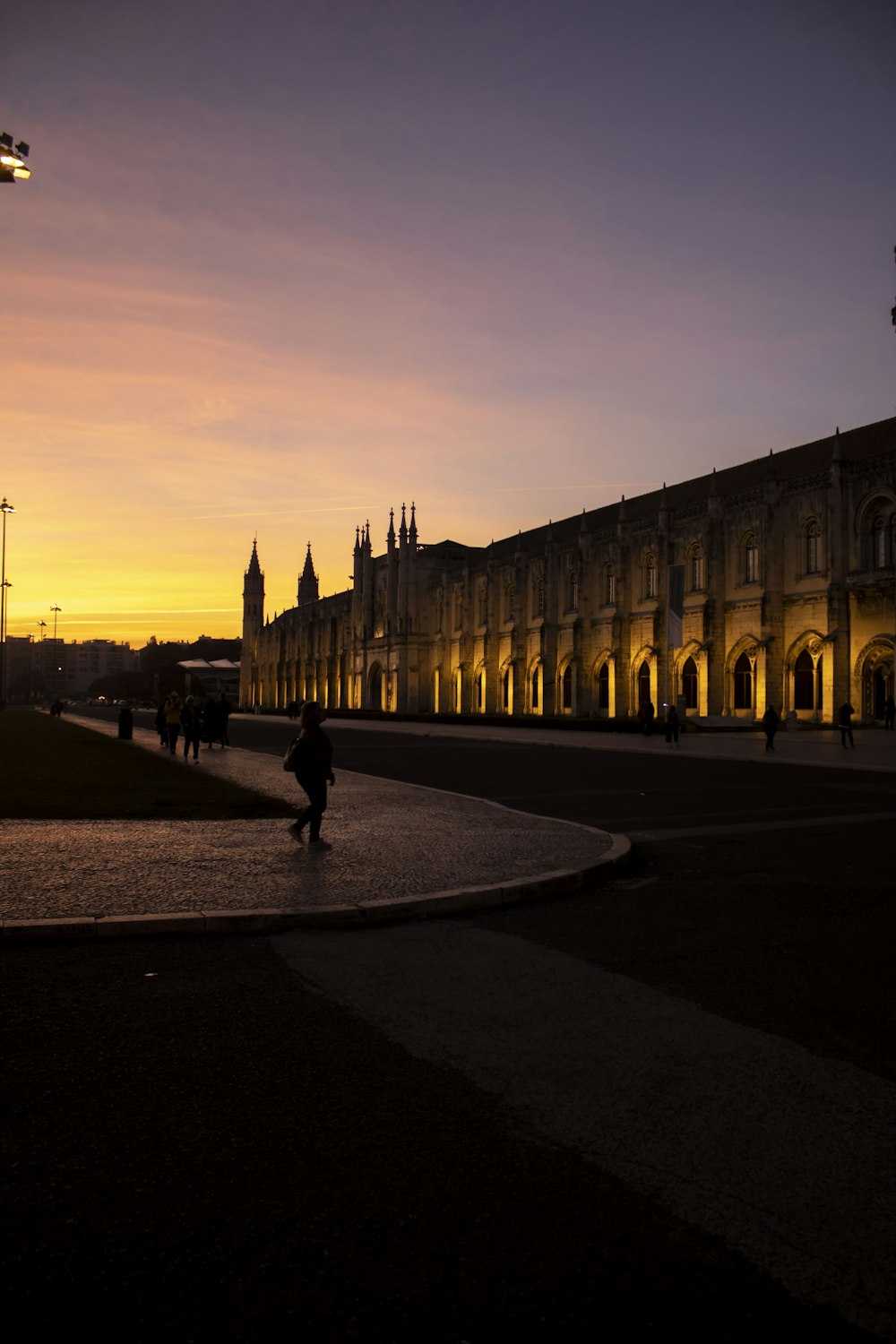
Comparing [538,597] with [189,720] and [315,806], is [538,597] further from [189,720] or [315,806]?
[315,806]

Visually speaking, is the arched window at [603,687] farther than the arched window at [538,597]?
No

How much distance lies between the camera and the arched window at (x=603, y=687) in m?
56.7

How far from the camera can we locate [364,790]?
15562mm

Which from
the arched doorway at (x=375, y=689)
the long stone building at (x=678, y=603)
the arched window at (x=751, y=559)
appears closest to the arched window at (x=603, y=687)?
the long stone building at (x=678, y=603)

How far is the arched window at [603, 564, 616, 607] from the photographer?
56344 mm

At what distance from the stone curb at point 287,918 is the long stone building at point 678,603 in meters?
30.5

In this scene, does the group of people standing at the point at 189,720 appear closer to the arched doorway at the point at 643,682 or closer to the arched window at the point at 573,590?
the arched doorway at the point at 643,682

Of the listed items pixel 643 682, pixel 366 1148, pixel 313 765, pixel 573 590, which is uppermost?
pixel 573 590

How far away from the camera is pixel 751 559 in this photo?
46469mm

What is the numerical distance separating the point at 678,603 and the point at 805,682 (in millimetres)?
9476

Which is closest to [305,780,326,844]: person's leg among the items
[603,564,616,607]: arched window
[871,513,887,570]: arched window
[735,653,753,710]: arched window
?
A: [871,513,887,570]: arched window

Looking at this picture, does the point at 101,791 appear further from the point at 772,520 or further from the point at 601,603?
the point at 601,603

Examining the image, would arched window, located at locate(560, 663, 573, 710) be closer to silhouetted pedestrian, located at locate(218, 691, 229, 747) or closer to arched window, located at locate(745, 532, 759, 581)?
arched window, located at locate(745, 532, 759, 581)

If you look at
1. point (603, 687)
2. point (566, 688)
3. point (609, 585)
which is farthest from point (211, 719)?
point (566, 688)
